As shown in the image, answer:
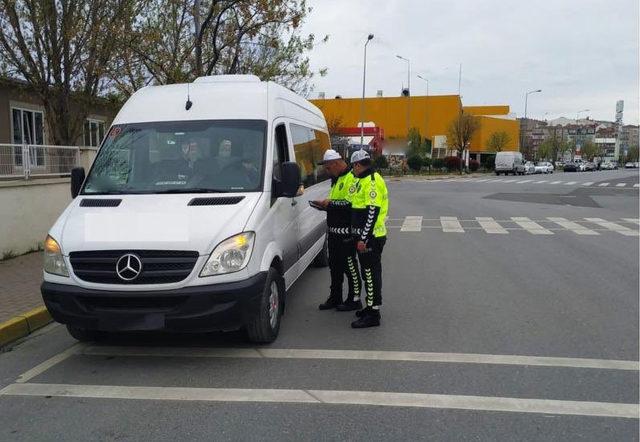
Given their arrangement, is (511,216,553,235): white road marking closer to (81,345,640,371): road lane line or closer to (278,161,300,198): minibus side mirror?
(81,345,640,371): road lane line

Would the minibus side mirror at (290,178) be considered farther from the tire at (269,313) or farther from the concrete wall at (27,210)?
the concrete wall at (27,210)

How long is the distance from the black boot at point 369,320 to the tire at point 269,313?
2.75 feet

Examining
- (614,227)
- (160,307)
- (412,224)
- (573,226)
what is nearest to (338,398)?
(160,307)

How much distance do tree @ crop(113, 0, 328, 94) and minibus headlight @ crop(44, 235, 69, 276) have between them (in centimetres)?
982

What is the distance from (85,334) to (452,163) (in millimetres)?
59915

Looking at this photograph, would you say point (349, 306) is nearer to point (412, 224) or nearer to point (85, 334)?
point (85, 334)

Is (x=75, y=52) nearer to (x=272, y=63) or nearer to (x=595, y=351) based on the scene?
(x=272, y=63)

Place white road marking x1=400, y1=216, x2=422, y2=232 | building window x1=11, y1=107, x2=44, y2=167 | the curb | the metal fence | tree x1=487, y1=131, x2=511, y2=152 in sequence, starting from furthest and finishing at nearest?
tree x1=487, y1=131, x2=511, y2=152 < building window x1=11, y1=107, x2=44, y2=167 < white road marking x1=400, y1=216, x2=422, y2=232 < the metal fence < the curb

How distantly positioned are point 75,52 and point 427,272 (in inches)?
357

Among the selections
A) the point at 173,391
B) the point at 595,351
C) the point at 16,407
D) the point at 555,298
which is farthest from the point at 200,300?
the point at 555,298

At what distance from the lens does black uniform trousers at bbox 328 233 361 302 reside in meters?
6.28

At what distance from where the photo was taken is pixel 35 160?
32.9ft

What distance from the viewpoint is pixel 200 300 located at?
4.46m

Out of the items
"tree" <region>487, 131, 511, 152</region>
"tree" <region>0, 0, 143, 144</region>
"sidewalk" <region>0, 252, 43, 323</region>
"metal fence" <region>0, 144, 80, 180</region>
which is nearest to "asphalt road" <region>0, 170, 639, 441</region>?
"sidewalk" <region>0, 252, 43, 323</region>
